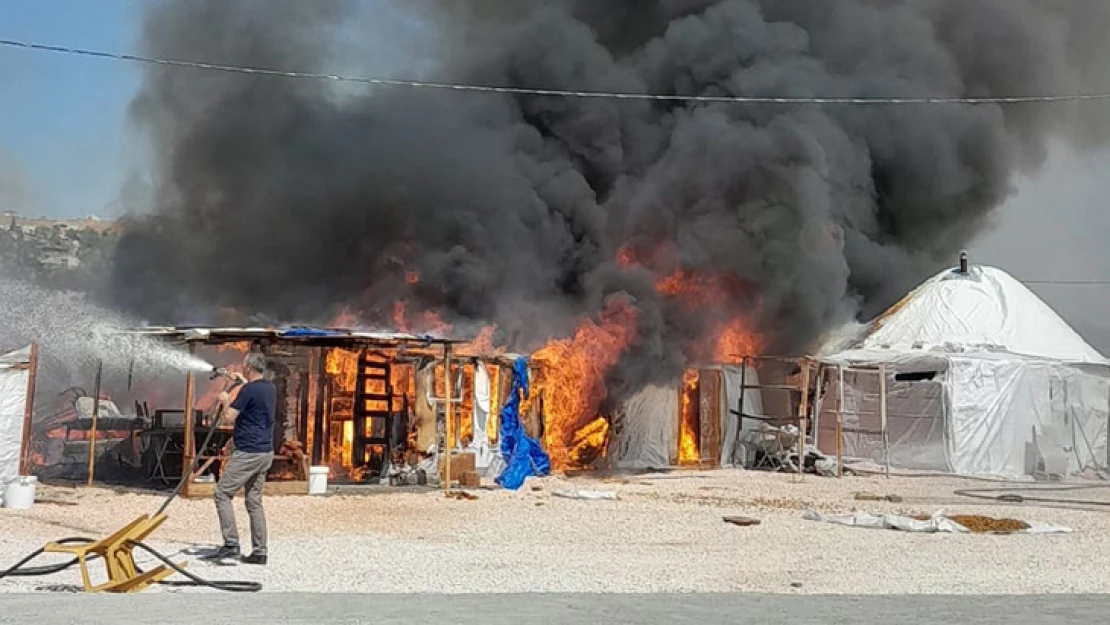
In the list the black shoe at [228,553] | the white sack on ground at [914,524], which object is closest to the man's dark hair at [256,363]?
the black shoe at [228,553]

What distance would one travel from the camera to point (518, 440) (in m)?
21.9

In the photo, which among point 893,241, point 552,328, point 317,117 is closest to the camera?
point 552,328

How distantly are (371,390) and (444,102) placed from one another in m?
13.2

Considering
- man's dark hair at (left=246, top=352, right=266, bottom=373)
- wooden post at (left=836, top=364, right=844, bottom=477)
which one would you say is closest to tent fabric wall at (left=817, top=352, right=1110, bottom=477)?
wooden post at (left=836, top=364, right=844, bottom=477)

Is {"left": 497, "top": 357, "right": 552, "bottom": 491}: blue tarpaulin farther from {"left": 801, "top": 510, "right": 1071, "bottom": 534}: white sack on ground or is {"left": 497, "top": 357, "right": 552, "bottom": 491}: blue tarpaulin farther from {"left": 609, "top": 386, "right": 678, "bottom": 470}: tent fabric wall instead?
{"left": 801, "top": 510, "right": 1071, "bottom": 534}: white sack on ground

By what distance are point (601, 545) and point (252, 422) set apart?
14.3 ft

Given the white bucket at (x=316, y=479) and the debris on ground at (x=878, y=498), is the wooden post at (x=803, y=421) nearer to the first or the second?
the debris on ground at (x=878, y=498)

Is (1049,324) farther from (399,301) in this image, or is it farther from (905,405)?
(399,301)

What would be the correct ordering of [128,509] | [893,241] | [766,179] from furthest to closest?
[893,241], [766,179], [128,509]

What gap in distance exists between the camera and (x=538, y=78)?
34.3 meters

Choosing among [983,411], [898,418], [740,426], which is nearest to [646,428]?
[740,426]

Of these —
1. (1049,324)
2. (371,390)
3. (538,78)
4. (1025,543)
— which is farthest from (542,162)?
(1025,543)

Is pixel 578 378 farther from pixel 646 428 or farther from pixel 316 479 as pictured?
pixel 316 479

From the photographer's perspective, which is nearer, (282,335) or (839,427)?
(282,335)
